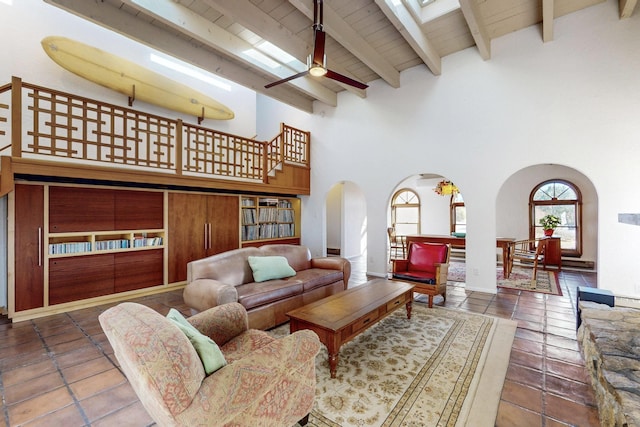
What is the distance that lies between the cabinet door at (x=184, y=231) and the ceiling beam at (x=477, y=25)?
198 inches

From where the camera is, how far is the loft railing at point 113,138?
3514 millimetres

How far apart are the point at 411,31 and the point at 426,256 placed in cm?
341

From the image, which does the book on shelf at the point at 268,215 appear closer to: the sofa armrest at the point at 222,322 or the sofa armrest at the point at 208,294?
the sofa armrest at the point at 208,294

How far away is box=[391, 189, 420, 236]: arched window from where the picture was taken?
32.7ft

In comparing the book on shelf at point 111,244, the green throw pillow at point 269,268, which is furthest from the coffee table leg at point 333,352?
the book on shelf at point 111,244

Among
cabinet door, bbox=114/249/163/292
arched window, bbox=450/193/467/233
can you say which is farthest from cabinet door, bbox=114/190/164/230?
arched window, bbox=450/193/467/233

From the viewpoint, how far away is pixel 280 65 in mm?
5336

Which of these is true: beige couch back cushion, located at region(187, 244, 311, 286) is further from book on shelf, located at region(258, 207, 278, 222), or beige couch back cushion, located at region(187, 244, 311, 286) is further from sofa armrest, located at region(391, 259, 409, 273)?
book on shelf, located at region(258, 207, 278, 222)

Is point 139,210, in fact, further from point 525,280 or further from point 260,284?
point 525,280

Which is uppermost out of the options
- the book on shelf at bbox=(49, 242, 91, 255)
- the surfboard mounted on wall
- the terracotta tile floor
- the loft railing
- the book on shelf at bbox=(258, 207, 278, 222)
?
the surfboard mounted on wall

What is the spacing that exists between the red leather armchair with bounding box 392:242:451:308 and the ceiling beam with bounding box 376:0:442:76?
313cm

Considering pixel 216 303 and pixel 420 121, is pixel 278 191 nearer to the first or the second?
pixel 420 121

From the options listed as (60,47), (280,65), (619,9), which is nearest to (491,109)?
(619,9)

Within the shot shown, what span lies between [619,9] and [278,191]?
6.15 metres
